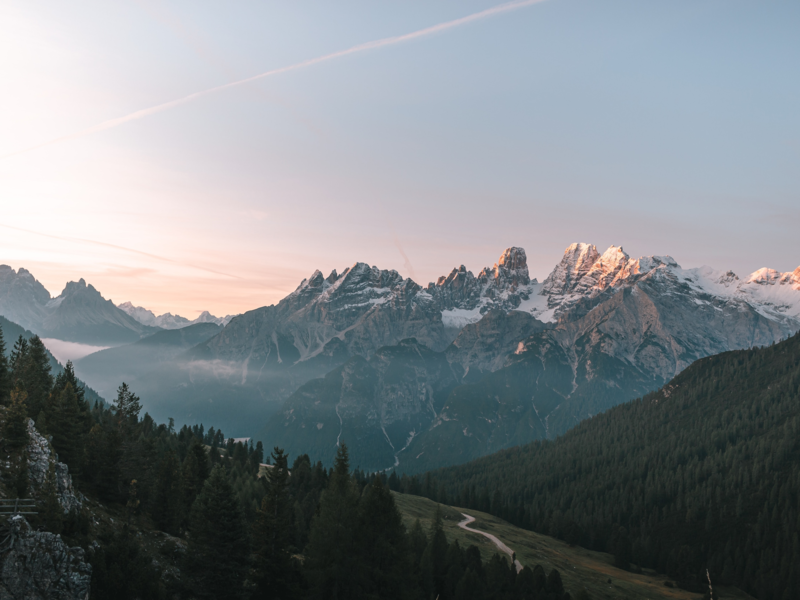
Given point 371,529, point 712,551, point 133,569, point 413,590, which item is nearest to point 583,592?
point 413,590

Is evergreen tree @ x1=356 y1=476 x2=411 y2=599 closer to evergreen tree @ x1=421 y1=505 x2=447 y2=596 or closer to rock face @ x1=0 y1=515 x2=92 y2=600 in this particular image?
evergreen tree @ x1=421 y1=505 x2=447 y2=596

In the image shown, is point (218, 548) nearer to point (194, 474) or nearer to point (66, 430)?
point (66, 430)

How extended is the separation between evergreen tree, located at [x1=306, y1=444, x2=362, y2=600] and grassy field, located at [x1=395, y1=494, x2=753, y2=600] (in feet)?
236

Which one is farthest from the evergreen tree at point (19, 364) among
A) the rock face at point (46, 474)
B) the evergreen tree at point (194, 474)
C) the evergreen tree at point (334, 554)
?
the evergreen tree at point (334, 554)

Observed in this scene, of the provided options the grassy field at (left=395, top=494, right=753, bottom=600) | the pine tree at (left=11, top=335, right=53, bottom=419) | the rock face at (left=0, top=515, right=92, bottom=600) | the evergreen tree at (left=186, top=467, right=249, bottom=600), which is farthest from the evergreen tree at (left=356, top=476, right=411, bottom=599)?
the grassy field at (left=395, top=494, right=753, bottom=600)

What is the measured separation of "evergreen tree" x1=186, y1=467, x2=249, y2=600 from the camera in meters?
56.5

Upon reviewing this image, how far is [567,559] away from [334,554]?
11729cm

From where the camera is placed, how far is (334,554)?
201ft

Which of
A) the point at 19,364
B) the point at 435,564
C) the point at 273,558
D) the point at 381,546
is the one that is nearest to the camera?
the point at 381,546

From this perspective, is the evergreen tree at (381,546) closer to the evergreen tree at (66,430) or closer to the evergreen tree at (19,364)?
the evergreen tree at (66,430)

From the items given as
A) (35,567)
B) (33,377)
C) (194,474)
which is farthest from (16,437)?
(33,377)

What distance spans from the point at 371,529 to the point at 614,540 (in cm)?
15951

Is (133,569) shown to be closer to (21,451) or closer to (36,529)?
(36,529)

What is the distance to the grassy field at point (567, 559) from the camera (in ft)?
425
